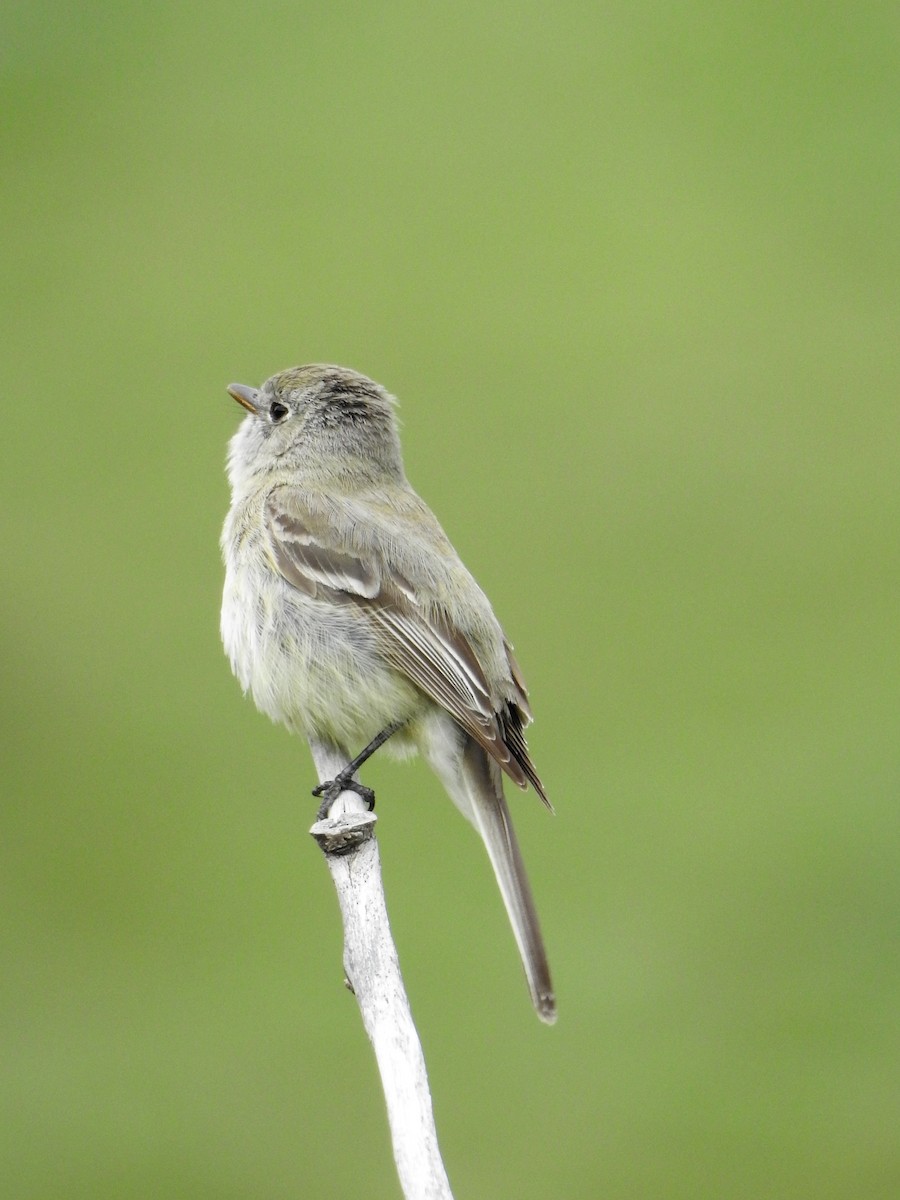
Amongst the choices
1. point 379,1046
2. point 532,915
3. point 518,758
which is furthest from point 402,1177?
point 518,758

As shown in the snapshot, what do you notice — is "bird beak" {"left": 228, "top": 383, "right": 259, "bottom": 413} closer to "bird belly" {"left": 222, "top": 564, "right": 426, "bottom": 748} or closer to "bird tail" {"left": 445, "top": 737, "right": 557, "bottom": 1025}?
"bird belly" {"left": 222, "top": 564, "right": 426, "bottom": 748}

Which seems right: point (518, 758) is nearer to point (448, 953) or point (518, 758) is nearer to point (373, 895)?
point (373, 895)

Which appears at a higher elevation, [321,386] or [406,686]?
[321,386]

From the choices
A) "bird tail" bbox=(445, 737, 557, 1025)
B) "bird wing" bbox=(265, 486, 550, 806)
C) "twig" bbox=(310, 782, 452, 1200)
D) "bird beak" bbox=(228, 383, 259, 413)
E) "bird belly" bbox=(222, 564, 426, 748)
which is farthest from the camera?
"bird beak" bbox=(228, 383, 259, 413)

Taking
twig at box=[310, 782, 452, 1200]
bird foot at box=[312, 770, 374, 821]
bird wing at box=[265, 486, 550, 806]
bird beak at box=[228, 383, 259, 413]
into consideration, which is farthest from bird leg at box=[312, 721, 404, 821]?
bird beak at box=[228, 383, 259, 413]

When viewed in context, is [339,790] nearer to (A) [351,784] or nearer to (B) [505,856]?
(A) [351,784]

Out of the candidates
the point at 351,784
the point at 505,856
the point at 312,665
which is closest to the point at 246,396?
the point at 312,665
